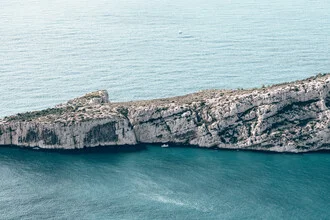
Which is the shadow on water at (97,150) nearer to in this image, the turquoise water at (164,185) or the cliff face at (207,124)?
the cliff face at (207,124)

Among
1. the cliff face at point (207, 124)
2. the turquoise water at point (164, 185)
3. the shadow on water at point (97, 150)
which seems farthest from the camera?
the shadow on water at point (97, 150)

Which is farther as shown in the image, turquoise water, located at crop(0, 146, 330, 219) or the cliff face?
the cliff face

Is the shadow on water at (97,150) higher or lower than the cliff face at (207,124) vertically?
lower

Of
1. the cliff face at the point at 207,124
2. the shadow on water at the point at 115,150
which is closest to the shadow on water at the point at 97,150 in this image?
the shadow on water at the point at 115,150

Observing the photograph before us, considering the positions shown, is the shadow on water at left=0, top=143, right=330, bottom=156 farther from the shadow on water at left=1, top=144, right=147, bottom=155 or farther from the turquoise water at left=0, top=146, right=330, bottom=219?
the turquoise water at left=0, top=146, right=330, bottom=219

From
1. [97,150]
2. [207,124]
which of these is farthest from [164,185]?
[207,124]

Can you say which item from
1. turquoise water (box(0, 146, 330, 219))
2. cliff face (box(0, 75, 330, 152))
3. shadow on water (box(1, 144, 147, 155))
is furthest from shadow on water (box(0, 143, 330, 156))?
turquoise water (box(0, 146, 330, 219))

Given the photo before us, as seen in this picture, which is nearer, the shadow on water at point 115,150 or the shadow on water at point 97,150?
the shadow on water at point 115,150

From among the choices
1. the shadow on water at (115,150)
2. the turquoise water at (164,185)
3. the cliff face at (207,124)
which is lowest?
the turquoise water at (164,185)
